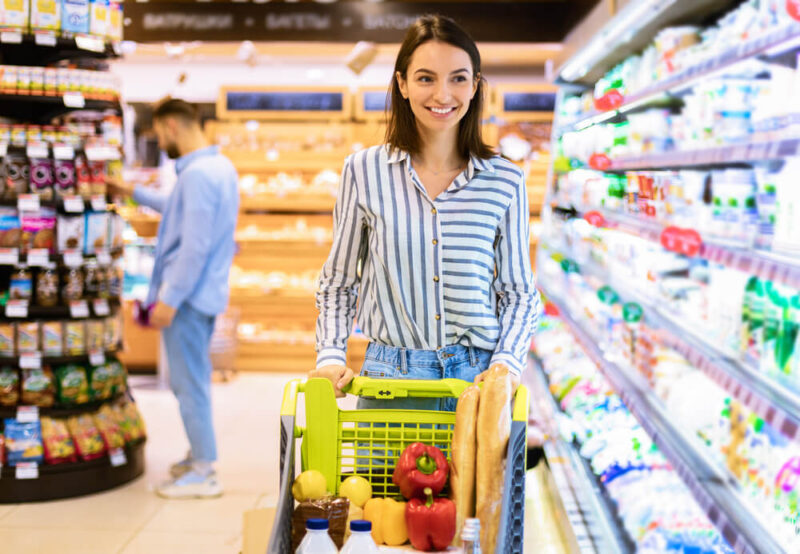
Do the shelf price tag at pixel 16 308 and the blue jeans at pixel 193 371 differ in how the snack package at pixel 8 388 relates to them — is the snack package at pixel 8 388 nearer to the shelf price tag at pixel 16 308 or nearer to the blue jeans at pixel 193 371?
the shelf price tag at pixel 16 308

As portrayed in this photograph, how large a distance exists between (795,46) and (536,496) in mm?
2511

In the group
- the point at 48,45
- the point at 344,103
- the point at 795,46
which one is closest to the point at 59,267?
the point at 48,45

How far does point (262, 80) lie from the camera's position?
918cm

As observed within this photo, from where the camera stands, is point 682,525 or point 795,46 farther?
point 682,525

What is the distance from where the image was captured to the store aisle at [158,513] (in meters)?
3.89

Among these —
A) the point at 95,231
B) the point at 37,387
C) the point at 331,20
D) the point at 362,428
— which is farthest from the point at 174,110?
the point at 362,428

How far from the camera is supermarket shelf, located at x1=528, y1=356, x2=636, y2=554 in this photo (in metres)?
2.98

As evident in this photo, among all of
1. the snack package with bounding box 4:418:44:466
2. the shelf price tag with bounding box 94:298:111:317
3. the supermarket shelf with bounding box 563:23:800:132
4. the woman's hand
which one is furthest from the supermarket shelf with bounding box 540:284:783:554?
the snack package with bounding box 4:418:44:466

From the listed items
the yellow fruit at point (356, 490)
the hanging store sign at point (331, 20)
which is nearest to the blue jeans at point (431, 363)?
the yellow fruit at point (356, 490)

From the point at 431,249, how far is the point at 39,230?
2.81 m

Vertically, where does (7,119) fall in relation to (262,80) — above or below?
below

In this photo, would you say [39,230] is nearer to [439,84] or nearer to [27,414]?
[27,414]

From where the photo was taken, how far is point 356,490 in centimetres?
183

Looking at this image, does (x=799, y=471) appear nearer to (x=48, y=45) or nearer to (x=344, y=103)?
(x=48, y=45)
